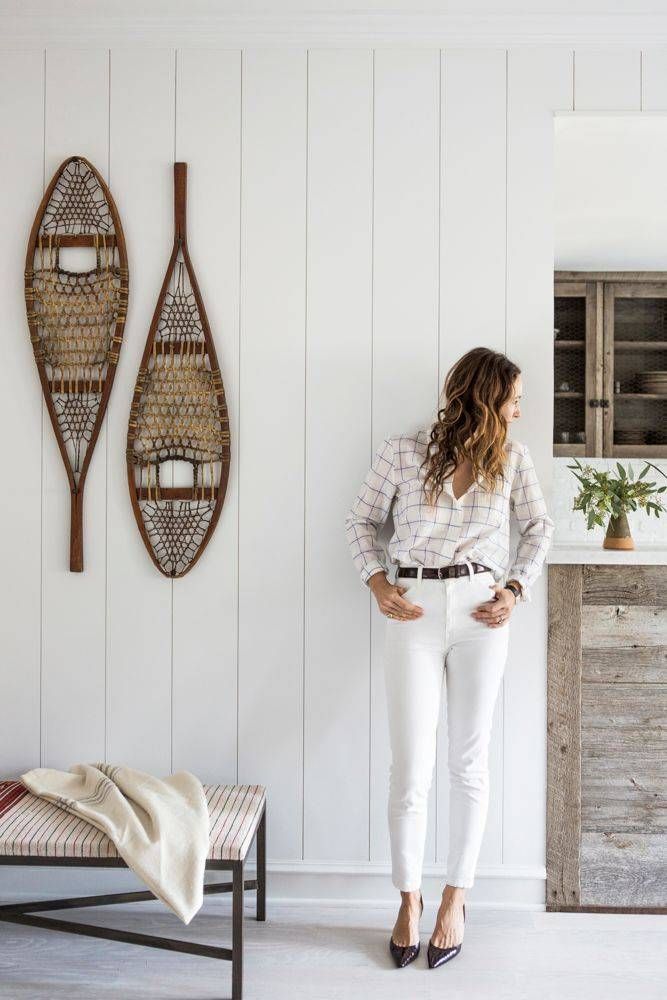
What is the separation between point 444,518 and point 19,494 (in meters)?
1.20

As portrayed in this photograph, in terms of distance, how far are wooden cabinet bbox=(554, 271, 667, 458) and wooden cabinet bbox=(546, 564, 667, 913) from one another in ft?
4.05

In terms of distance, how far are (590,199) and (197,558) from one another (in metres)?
1.98

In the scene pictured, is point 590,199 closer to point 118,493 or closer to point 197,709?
point 118,493

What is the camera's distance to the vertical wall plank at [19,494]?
2328mm

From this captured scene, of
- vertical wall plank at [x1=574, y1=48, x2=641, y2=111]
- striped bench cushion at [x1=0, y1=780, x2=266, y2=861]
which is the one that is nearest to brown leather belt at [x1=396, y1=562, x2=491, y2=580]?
striped bench cushion at [x1=0, y1=780, x2=266, y2=861]

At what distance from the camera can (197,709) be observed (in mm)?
2318

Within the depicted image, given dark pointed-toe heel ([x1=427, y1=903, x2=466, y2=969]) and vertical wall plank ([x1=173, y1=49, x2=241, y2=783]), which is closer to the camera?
dark pointed-toe heel ([x1=427, y1=903, x2=466, y2=969])

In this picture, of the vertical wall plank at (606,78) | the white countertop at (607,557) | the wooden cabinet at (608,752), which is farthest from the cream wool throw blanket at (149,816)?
the vertical wall plank at (606,78)

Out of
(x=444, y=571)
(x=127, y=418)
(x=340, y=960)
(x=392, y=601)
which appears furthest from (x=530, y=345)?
(x=340, y=960)

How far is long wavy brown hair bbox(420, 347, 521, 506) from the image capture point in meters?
2.02

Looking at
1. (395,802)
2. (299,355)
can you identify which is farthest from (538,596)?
(299,355)

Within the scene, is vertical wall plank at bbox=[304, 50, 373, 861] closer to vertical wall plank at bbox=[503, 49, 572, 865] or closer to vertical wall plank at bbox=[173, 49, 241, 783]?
vertical wall plank at bbox=[173, 49, 241, 783]

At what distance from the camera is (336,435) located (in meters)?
2.30

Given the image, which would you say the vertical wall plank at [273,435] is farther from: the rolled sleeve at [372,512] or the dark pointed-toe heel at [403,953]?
the dark pointed-toe heel at [403,953]
